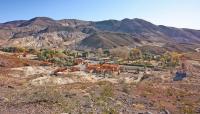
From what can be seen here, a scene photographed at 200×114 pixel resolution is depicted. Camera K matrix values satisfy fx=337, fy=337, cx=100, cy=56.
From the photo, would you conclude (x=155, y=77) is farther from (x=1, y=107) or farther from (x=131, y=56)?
(x=131, y=56)

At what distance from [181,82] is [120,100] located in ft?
66.9

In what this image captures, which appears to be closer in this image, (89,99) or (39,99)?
(39,99)

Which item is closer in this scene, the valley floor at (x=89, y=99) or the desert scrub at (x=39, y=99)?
the valley floor at (x=89, y=99)

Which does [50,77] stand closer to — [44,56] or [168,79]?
[168,79]

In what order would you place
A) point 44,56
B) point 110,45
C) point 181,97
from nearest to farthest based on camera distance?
point 181,97, point 44,56, point 110,45

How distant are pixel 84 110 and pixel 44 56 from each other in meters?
50.3

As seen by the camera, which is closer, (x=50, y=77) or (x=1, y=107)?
(x=1, y=107)

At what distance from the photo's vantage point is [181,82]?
46.7 meters

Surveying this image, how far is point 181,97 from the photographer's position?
1325 inches

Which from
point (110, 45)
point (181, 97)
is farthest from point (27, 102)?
point (110, 45)

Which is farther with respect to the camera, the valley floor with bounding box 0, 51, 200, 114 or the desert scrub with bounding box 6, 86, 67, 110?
the desert scrub with bounding box 6, 86, 67, 110

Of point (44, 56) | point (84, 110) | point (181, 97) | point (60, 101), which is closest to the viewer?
point (84, 110)

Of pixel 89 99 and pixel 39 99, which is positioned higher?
pixel 39 99

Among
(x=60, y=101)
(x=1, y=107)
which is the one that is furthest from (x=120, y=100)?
(x=1, y=107)
